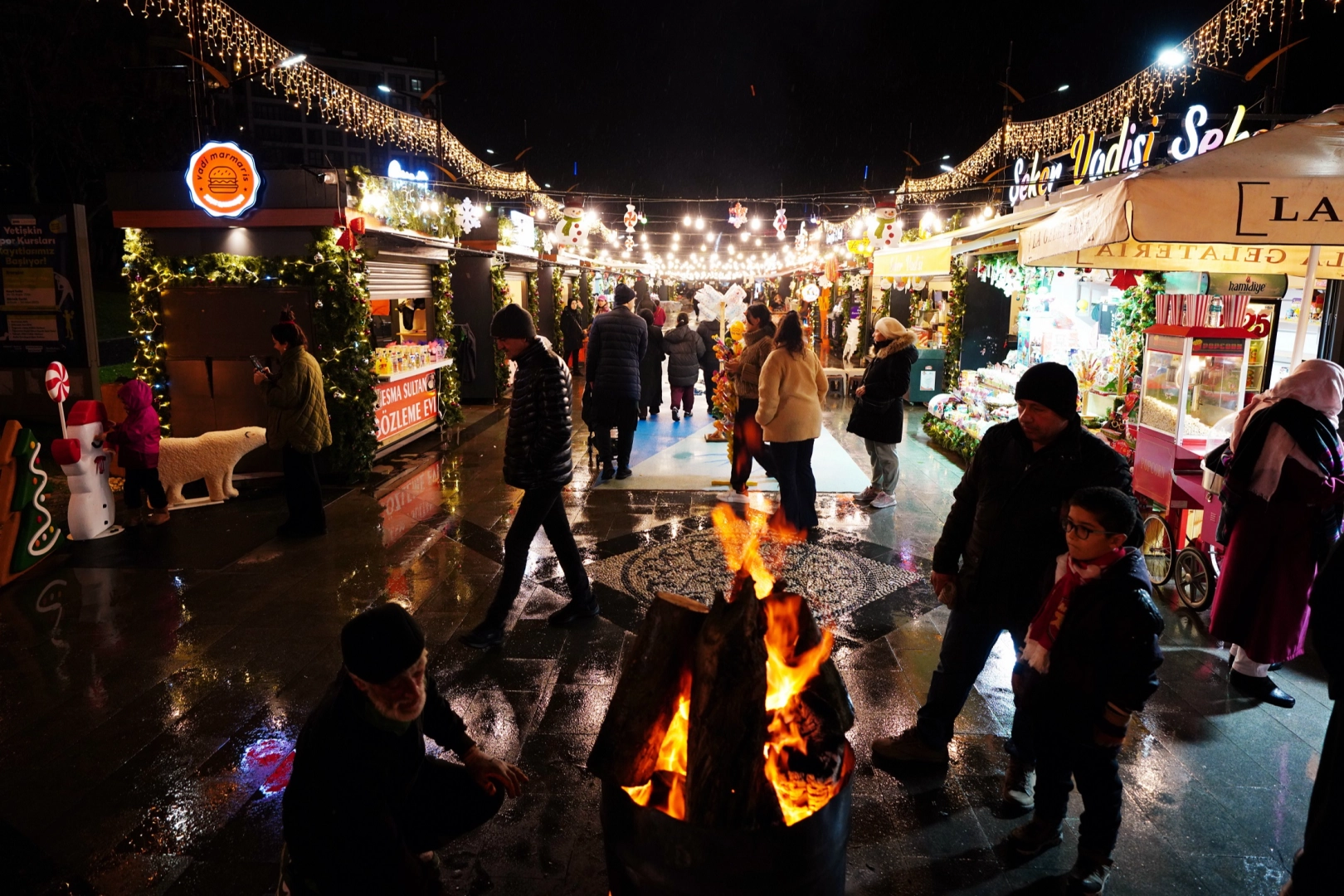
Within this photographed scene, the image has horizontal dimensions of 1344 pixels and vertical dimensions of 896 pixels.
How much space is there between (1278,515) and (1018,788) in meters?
2.27

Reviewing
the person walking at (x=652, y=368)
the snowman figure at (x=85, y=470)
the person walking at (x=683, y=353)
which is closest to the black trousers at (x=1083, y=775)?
the snowman figure at (x=85, y=470)

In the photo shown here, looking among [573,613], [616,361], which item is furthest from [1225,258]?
[616,361]

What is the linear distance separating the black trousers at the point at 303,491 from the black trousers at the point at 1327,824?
276 inches

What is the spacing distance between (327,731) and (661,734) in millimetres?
985

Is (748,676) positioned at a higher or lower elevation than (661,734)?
higher

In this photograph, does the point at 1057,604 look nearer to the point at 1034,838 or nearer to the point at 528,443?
the point at 1034,838

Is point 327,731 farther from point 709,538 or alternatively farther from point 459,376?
point 459,376

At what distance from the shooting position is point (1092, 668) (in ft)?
9.03

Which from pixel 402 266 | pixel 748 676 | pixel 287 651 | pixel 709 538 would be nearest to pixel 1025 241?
pixel 709 538

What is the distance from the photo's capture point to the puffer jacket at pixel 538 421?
4.75 metres

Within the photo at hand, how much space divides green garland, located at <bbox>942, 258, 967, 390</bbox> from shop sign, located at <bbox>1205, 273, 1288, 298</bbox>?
5555 mm

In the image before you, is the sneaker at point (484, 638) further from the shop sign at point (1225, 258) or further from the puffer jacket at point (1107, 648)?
the shop sign at point (1225, 258)

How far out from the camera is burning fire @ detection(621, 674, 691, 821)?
2346mm

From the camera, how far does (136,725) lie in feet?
12.9
